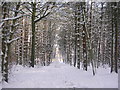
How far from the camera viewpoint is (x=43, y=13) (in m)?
20.8

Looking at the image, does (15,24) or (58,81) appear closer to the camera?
(58,81)

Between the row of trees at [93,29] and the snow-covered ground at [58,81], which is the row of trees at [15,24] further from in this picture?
the row of trees at [93,29]

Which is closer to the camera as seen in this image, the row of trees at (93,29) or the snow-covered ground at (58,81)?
the snow-covered ground at (58,81)

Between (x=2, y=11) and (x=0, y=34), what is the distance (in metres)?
1.31

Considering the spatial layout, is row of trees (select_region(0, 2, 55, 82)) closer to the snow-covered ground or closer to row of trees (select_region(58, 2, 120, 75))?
the snow-covered ground

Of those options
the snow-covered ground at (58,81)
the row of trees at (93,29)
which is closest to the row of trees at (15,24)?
the snow-covered ground at (58,81)

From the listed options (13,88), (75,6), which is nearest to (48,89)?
Result: (13,88)

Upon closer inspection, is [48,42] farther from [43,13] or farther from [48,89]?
[48,89]

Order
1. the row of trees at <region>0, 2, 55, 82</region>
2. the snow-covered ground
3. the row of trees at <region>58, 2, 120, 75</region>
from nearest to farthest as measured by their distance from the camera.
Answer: the snow-covered ground < the row of trees at <region>0, 2, 55, 82</region> < the row of trees at <region>58, 2, 120, 75</region>

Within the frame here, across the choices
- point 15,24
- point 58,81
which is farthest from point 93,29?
point 58,81

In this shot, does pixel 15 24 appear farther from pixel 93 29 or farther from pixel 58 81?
pixel 93 29

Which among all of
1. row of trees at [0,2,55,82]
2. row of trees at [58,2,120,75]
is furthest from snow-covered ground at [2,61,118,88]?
row of trees at [58,2,120,75]

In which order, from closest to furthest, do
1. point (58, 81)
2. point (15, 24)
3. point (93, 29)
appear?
point (58, 81), point (15, 24), point (93, 29)

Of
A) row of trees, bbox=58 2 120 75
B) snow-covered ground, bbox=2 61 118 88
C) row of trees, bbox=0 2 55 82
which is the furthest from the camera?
row of trees, bbox=58 2 120 75
